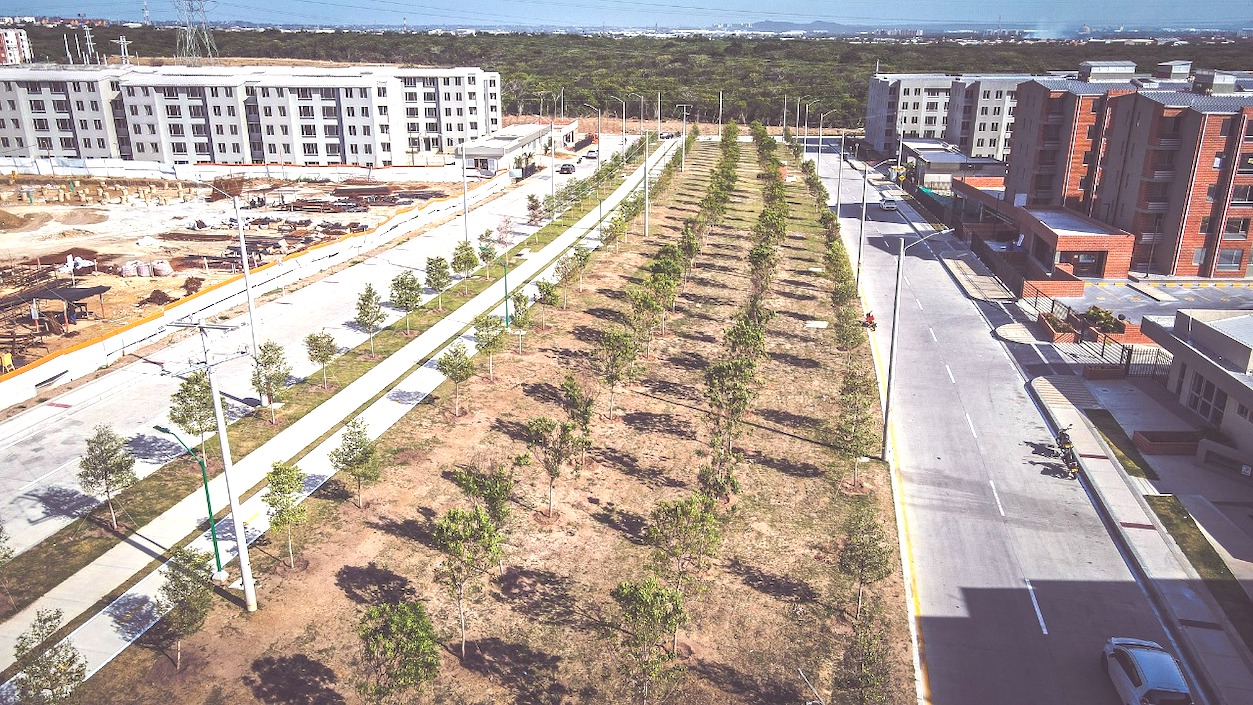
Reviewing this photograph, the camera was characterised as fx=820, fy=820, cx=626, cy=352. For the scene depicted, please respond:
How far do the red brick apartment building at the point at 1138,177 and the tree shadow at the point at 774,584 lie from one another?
149ft

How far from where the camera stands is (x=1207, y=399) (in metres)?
38.0

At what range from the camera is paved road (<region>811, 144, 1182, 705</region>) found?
22.7 metres

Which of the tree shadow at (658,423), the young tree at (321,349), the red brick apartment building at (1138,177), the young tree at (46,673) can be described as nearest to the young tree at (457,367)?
the young tree at (321,349)

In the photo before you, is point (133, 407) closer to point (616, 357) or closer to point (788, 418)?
point (616, 357)

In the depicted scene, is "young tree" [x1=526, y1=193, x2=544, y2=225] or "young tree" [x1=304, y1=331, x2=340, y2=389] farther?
"young tree" [x1=526, y1=193, x2=544, y2=225]

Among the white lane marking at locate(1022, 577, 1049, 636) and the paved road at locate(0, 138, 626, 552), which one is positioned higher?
Result: the paved road at locate(0, 138, 626, 552)

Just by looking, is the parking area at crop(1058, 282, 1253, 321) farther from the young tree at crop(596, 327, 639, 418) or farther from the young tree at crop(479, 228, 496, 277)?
the young tree at crop(479, 228, 496, 277)

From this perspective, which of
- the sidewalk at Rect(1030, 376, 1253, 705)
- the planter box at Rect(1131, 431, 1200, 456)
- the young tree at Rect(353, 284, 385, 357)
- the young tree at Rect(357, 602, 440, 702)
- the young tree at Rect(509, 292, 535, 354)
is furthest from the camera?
the young tree at Rect(353, 284, 385, 357)

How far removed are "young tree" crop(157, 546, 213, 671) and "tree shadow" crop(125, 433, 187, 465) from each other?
32.9ft

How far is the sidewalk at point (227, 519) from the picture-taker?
75.3 ft

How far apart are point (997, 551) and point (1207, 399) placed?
17911 mm

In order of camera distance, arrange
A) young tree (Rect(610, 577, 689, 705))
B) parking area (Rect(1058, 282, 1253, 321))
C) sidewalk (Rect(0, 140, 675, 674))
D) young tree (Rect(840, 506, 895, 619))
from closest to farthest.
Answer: young tree (Rect(610, 577, 689, 705))
sidewalk (Rect(0, 140, 675, 674))
young tree (Rect(840, 506, 895, 619))
parking area (Rect(1058, 282, 1253, 321))

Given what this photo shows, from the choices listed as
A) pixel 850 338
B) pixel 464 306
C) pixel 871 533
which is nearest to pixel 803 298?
pixel 850 338

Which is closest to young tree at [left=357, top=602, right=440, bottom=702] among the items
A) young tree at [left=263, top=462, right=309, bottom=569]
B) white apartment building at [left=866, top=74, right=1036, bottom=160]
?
young tree at [left=263, top=462, right=309, bottom=569]
